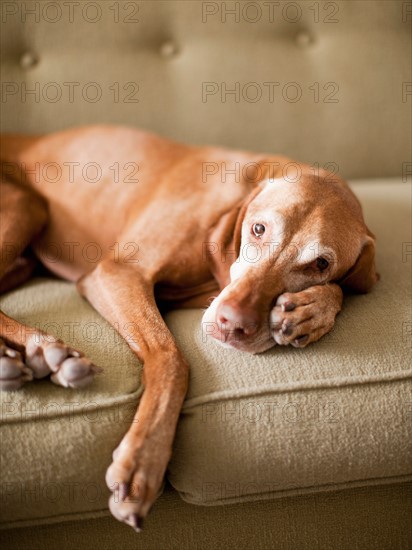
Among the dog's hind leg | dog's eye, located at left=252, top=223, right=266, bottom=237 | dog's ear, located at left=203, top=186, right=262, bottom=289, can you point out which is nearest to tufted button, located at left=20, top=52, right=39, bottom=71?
the dog's hind leg

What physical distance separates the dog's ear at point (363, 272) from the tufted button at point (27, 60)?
75.5 inches

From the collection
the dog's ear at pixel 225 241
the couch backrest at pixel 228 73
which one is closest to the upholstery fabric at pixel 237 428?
the dog's ear at pixel 225 241

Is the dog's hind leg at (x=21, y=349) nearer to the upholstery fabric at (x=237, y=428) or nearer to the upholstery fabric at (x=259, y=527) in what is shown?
the upholstery fabric at (x=237, y=428)

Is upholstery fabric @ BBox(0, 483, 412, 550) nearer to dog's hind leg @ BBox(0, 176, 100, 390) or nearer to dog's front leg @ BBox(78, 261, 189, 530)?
dog's front leg @ BBox(78, 261, 189, 530)

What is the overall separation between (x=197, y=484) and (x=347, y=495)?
50 centimetres

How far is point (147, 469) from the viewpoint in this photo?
1.41 metres

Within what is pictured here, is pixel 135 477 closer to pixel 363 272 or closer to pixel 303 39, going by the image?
pixel 363 272

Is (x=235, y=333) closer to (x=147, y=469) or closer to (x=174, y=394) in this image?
(x=174, y=394)

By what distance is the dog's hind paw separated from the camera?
4.91 ft

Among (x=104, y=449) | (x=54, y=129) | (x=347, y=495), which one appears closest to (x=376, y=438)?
(x=347, y=495)

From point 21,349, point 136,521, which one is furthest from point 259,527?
point 21,349

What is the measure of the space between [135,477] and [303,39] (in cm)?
247

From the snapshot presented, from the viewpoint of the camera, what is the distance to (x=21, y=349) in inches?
65.2

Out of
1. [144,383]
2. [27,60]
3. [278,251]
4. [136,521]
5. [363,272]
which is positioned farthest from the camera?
[27,60]
